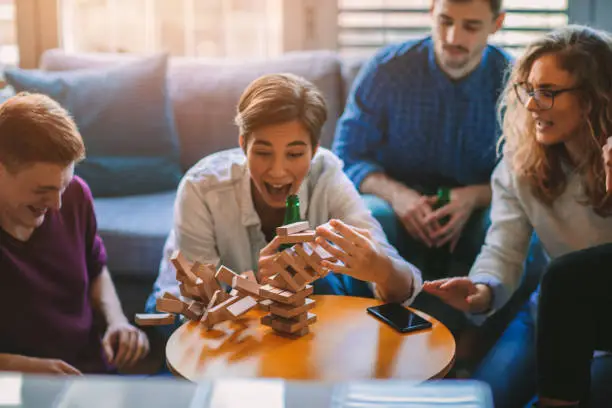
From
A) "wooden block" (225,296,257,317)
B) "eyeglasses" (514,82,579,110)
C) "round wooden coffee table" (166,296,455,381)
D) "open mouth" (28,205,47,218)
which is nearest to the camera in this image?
"round wooden coffee table" (166,296,455,381)

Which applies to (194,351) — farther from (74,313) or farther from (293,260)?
(74,313)

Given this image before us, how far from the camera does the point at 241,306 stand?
1.14 meters

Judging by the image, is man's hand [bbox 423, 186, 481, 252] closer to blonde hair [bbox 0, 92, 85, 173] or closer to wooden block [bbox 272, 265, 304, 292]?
wooden block [bbox 272, 265, 304, 292]

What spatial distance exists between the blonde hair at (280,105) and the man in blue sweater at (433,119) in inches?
15.4

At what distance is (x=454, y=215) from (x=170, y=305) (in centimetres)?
74

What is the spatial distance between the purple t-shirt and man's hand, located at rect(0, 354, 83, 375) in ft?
0.12

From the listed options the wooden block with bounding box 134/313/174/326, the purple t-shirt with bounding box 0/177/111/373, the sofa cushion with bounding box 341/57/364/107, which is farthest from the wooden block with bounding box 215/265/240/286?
the sofa cushion with bounding box 341/57/364/107

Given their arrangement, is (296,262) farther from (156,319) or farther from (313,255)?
(156,319)

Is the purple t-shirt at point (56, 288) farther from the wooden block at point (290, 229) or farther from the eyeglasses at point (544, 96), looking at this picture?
the eyeglasses at point (544, 96)

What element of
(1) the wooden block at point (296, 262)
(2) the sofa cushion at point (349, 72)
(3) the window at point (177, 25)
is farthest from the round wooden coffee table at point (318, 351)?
(3) the window at point (177, 25)

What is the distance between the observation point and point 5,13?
271cm

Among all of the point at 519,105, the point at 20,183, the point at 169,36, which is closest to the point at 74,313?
the point at 20,183

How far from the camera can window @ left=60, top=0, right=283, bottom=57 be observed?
266 centimetres

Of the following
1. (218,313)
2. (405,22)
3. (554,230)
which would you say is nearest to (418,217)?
(554,230)
